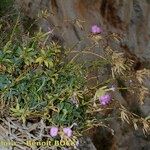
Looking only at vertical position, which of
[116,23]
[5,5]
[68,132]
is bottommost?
[116,23]

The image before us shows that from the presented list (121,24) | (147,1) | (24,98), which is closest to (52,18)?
(121,24)

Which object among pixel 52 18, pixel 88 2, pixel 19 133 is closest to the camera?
pixel 19 133

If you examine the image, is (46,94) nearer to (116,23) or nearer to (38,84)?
(38,84)

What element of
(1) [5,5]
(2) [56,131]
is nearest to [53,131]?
(2) [56,131]

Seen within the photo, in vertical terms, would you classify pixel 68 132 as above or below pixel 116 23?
above

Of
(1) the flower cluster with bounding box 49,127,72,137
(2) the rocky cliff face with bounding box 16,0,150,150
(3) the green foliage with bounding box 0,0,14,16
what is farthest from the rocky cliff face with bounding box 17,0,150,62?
(1) the flower cluster with bounding box 49,127,72,137

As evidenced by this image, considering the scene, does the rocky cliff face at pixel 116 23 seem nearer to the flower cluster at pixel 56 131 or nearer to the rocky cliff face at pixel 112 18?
the rocky cliff face at pixel 112 18

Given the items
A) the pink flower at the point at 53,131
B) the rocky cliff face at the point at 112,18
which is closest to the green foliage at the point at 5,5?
the rocky cliff face at the point at 112,18

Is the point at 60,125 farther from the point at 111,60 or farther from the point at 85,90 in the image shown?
the point at 111,60
